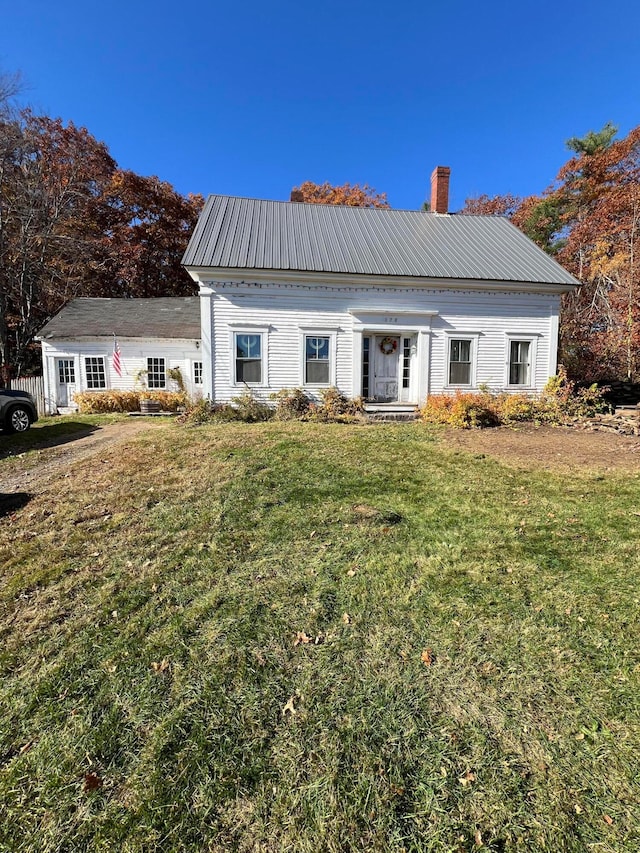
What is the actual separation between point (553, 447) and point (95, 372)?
15.8 meters

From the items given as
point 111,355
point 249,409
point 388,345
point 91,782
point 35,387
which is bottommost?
point 91,782

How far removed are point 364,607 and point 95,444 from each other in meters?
7.73

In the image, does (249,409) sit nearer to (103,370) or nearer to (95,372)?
(103,370)

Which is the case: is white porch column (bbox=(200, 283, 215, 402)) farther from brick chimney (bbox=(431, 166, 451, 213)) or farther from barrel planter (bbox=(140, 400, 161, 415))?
brick chimney (bbox=(431, 166, 451, 213))

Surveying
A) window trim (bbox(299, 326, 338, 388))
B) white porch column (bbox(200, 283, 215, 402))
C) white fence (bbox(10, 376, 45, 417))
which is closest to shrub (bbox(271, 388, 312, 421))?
window trim (bbox(299, 326, 338, 388))

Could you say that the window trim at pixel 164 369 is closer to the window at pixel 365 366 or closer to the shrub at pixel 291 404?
the shrub at pixel 291 404

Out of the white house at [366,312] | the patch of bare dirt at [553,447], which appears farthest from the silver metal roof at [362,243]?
the patch of bare dirt at [553,447]

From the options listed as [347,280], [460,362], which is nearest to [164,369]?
[347,280]

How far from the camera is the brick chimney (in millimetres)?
15586

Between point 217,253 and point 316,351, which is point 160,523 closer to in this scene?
point 316,351

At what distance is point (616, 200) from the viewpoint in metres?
17.4

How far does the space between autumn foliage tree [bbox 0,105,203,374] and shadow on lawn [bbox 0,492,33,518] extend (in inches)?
644

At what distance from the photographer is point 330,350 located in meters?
12.6

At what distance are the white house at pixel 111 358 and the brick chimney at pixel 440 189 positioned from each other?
10.9 metres
